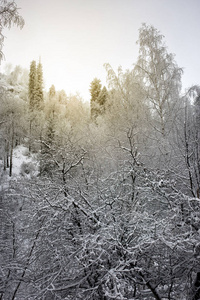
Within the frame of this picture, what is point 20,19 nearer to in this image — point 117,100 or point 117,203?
point 117,203

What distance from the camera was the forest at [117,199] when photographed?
2.40 m

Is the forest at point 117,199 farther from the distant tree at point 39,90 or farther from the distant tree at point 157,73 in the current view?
the distant tree at point 39,90

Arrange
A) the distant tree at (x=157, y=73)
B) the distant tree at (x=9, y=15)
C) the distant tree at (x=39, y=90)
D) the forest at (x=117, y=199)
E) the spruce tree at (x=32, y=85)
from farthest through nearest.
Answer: the spruce tree at (x=32, y=85) → the distant tree at (x=39, y=90) → the distant tree at (x=157, y=73) → the distant tree at (x=9, y=15) → the forest at (x=117, y=199)

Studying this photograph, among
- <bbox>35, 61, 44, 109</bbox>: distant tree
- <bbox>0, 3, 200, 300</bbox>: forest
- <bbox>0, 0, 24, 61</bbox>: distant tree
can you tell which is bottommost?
<bbox>0, 3, 200, 300</bbox>: forest

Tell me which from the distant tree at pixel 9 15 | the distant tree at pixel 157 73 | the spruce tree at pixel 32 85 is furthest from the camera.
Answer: the spruce tree at pixel 32 85

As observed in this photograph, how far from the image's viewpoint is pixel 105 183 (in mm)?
3676

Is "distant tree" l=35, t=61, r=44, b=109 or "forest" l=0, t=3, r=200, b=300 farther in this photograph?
"distant tree" l=35, t=61, r=44, b=109

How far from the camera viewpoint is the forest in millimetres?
2400

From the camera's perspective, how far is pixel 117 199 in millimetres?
2883

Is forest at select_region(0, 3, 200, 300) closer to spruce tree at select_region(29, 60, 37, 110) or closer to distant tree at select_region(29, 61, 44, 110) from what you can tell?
distant tree at select_region(29, 61, 44, 110)

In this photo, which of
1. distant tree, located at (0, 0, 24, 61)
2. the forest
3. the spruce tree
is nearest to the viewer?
the forest

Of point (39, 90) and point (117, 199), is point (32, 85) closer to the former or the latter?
point (39, 90)

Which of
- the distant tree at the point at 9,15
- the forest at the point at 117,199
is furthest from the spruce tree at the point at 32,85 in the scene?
the distant tree at the point at 9,15

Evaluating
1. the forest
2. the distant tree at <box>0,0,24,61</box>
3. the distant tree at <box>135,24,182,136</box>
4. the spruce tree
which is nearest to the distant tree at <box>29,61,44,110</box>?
the spruce tree
